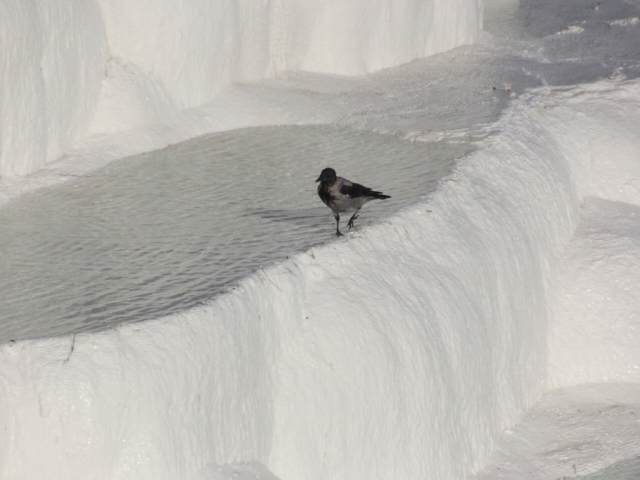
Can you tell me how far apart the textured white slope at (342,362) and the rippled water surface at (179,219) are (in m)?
0.26

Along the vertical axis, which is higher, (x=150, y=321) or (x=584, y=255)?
(x=150, y=321)

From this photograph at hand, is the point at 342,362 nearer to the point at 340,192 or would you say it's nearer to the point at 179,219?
the point at 340,192

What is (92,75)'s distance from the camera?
919 cm

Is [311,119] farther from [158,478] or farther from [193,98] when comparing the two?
[158,478]

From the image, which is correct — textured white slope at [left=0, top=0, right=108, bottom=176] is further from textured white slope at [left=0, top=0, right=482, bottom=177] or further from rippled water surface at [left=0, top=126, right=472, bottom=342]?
rippled water surface at [left=0, top=126, right=472, bottom=342]

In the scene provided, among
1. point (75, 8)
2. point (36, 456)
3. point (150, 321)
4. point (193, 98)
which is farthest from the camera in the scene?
point (193, 98)

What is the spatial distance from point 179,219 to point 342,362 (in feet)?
6.32

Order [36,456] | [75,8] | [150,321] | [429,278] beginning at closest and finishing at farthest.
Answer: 1. [36,456]
2. [150,321]
3. [429,278]
4. [75,8]

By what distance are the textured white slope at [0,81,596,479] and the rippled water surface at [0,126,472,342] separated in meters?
0.26

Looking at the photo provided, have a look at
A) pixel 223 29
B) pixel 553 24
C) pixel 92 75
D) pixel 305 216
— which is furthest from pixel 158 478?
pixel 553 24

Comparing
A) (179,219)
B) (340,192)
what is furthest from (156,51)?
(340,192)

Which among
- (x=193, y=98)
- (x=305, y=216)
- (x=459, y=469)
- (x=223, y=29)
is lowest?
(x=459, y=469)

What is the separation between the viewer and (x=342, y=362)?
6.21m

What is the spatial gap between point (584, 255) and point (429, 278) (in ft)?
9.36
